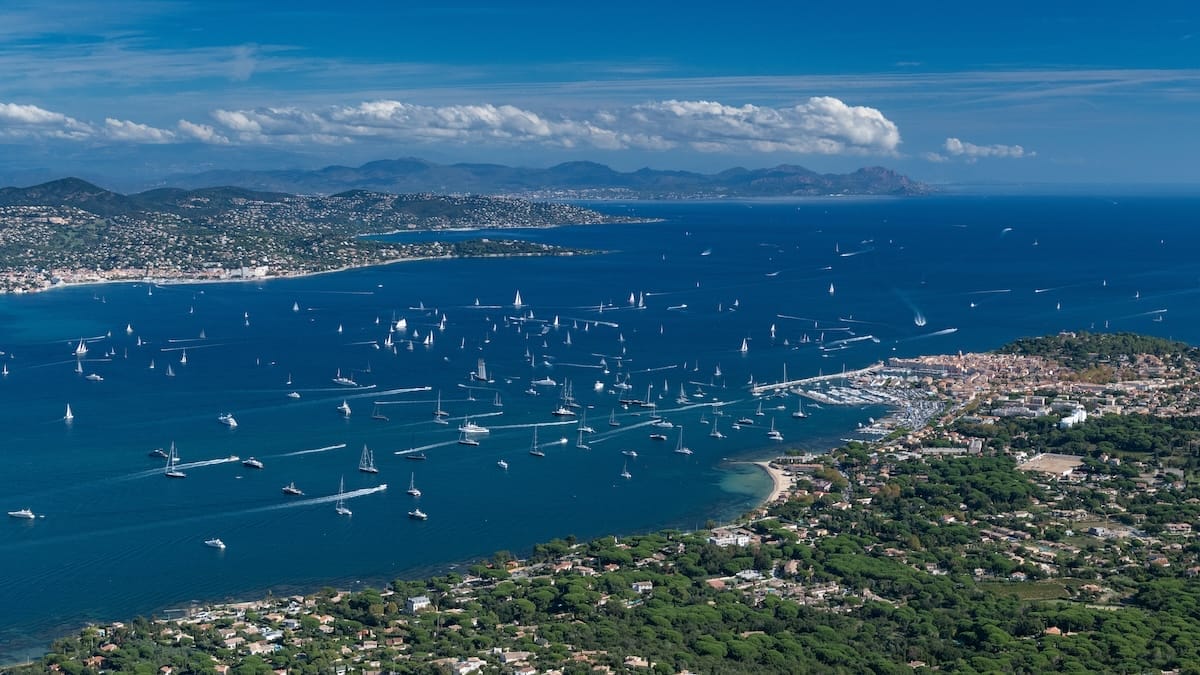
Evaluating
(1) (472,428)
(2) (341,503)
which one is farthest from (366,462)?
(1) (472,428)

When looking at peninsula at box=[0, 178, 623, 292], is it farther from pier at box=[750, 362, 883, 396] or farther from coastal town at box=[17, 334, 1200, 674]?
coastal town at box=[17, 334, 1200, 674]

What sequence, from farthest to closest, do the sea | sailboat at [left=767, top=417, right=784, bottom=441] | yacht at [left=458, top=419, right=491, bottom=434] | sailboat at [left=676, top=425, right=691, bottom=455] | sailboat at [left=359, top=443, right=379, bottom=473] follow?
1. sailboat at [left=767, top=417, right=784, bottom=441]
2. yacht at [left=458, top=419, right=491, bottom=434]
3. sailboat at [left=676, top=425, right=691, bottom=455]
4. sailboat at [left=359, top=443, right=379, bottom=473]
5. the sea

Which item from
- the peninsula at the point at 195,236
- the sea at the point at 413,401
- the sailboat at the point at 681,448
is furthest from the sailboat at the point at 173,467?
the peninsula at the point at 195,236

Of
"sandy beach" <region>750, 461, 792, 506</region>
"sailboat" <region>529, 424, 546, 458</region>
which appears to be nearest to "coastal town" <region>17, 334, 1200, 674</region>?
"sandy beach" <region>750, 461, 792, 506</region>

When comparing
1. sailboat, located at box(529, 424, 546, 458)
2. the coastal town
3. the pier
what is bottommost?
the coastal town

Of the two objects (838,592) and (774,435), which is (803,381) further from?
(838,592)

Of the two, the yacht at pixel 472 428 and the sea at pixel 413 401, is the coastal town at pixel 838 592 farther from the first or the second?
the yacht at pixel 472 428
